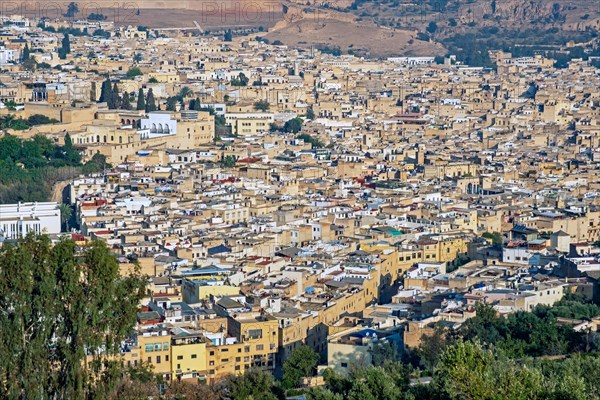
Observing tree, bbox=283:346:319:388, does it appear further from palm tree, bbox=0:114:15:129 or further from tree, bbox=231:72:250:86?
tree, bbox=231:72:250:86

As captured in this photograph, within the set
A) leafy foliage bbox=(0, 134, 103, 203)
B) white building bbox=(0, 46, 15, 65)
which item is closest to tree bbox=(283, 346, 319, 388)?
leafy foliage bbox=(0, 134, 103, 203)

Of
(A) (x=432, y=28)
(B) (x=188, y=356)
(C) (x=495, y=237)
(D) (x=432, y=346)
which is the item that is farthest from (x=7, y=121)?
(A) (x=432, y=28)

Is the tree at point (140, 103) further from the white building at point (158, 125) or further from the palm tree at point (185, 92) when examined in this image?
the palm tree at point (185, 92)

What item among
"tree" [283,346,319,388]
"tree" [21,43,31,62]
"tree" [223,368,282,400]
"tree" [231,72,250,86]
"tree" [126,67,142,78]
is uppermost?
"tree" [21,43,31,62]

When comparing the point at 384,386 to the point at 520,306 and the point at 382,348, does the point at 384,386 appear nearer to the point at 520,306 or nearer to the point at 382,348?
the point at 382,348

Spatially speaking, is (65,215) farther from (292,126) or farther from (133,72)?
(133,72)

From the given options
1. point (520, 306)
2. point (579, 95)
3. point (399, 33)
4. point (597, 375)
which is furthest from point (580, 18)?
point (597, 375)
